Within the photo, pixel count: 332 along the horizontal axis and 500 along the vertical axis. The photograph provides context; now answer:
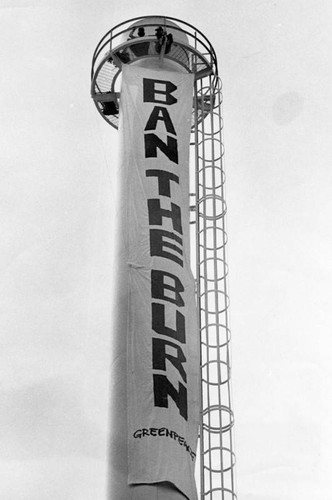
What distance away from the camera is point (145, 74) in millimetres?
16922

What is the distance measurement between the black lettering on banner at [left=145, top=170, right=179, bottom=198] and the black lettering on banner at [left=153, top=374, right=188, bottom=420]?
12.6 ft

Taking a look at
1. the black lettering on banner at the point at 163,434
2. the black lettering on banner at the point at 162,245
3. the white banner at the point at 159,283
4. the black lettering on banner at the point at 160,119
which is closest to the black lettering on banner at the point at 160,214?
the white banner at the point at 159,283

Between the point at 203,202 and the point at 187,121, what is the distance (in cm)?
183

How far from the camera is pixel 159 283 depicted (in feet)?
46.0

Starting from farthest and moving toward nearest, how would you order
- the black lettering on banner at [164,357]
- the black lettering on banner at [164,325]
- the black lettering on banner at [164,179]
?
the black lettering on banner at [164,179] → the black lettering on banner at [164,325] → the black lettering on banner at [164,357]

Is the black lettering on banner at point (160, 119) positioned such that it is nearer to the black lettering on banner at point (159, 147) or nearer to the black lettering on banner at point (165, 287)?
the black lettering on banner at point (159, 147)

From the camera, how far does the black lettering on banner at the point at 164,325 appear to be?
13609 millimetres

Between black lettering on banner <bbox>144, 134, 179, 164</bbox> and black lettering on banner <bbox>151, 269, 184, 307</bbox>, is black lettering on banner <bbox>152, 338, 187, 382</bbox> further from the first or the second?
black lettering on banner <bbox>144, 134, 179, 164</bbox>

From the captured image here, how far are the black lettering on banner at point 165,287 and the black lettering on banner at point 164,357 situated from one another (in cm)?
83

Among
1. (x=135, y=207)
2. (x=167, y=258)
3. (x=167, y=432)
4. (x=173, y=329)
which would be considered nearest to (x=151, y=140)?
(x=135, y=207)

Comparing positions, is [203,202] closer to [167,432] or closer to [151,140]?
[151,140]

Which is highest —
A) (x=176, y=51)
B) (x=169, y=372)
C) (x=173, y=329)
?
(x=176, y=51)

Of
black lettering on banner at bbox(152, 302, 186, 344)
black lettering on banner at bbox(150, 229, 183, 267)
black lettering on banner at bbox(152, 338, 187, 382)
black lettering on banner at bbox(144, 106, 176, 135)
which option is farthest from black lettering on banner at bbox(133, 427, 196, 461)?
black lettering on banner at bbox(144, 106, 176, 135)

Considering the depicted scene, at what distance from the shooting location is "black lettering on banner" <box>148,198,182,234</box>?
14695 mm
